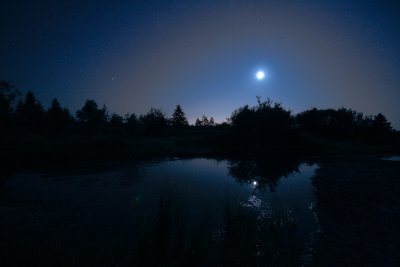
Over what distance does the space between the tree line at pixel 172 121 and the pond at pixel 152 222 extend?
104 feet

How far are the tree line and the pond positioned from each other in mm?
31617

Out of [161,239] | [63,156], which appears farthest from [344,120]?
[161,239]

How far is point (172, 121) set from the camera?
358 feet

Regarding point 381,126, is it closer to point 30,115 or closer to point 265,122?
point 265,122

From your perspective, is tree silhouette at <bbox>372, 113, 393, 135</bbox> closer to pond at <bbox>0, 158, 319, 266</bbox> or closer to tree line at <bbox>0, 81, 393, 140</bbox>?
tree line at <bbox>0, 81, 393, 140</bbox>

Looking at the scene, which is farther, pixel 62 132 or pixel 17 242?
pixel 62 132

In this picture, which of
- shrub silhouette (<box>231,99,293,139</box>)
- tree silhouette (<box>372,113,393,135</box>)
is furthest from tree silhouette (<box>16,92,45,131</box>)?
tree silhouette (<box>372,113,393,135</box>)

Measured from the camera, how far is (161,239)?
642 cm

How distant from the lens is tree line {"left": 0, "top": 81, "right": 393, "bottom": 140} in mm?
52656

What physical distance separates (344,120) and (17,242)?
103m

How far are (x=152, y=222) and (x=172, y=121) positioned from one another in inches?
3991

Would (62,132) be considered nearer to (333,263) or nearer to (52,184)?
(52,184)

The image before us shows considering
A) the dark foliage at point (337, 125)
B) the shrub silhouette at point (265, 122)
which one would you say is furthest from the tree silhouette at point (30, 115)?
the dark foliage at point (337, 125)

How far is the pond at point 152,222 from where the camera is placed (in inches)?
247
